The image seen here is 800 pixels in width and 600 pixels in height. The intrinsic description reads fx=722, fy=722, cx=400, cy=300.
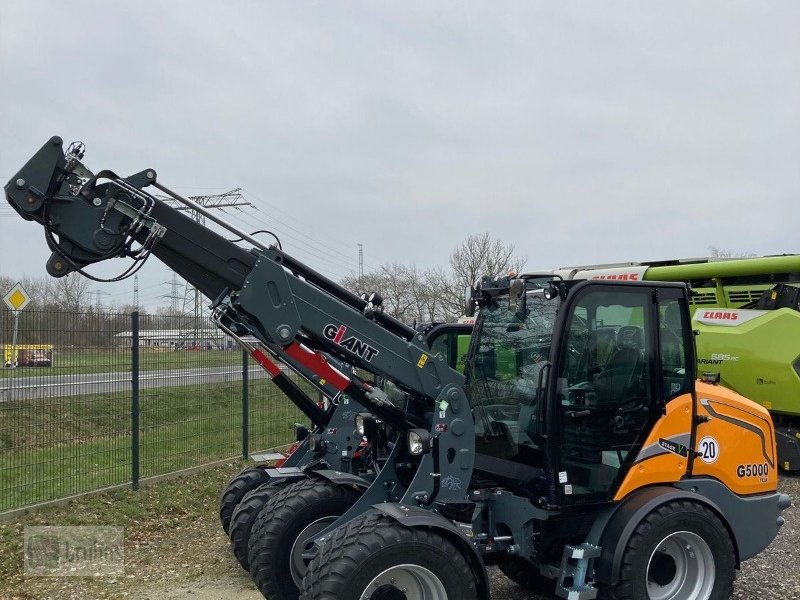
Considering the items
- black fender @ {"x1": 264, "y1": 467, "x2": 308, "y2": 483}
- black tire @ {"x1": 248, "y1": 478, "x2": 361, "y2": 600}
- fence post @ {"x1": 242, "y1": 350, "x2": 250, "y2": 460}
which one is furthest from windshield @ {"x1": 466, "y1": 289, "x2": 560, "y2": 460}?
fence post @ {"x1": 242, "y1": 350, "x2": 250, "y2": 460}

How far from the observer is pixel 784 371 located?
9.64m

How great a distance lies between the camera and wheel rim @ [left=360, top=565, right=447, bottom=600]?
4082mm

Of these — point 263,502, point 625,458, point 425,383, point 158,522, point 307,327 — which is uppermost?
point 307,327

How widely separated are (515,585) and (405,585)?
200cm

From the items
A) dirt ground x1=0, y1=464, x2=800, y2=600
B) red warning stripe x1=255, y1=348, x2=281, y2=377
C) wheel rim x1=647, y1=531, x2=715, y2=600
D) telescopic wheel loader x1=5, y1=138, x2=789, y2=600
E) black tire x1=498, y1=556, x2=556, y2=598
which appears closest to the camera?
telescopic wheel loader x1=5, y1=138, x2=789, y2=600

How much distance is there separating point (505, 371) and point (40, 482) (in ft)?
18.2

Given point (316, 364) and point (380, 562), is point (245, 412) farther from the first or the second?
point (380, 562)

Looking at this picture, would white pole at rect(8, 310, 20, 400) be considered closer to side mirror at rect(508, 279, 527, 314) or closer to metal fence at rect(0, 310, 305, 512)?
metal fence at rect(0, 310, 305, 512)

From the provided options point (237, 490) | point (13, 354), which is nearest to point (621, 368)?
point (237, 490)

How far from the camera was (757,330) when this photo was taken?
32.9ft

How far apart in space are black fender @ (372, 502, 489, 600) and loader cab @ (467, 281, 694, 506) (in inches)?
26.4

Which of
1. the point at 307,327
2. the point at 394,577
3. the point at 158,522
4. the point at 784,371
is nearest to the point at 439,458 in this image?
the point at 394,577

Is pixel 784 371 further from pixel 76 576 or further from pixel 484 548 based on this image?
pixel 76 576

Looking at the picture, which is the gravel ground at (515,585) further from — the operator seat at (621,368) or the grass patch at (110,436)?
the grass patch at (110,436)
